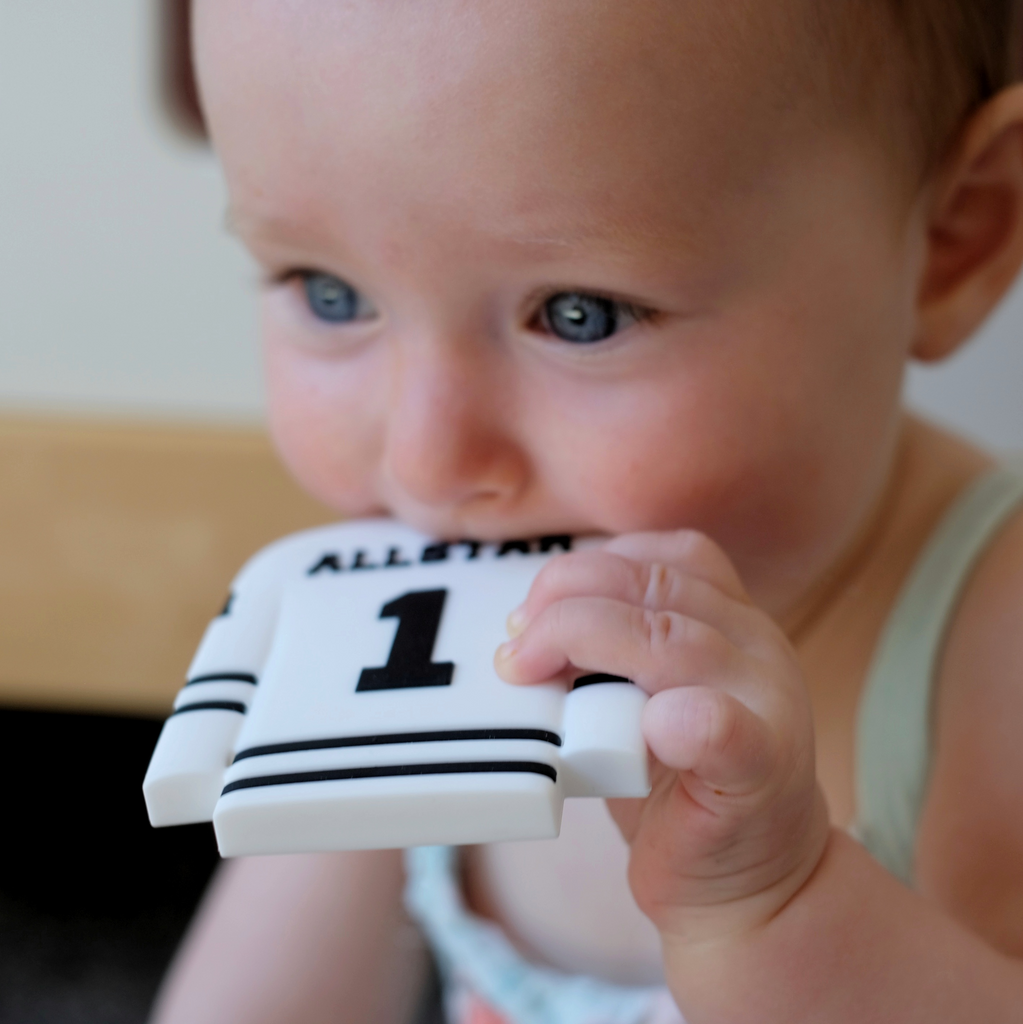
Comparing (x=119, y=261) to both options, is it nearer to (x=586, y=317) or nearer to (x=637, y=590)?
(x=586, y=317)

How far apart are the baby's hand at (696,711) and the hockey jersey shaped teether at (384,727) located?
0.02m

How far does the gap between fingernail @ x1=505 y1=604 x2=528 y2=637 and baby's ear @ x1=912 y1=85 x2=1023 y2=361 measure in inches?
12.6

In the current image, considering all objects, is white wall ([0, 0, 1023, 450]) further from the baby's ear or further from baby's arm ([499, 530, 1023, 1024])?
baby's arm ([499, 530, 1023, 1024])

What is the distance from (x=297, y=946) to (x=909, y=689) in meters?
0.46

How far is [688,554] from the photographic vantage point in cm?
51

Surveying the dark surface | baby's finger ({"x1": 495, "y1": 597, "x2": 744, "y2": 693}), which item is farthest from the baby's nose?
the dark surface

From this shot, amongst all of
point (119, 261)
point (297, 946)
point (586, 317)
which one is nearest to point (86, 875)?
point (297, 946)

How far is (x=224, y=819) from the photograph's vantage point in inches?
16.1

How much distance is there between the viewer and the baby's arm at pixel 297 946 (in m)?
0.82

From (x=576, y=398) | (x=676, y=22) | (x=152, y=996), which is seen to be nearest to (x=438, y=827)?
(x=576, y=398)

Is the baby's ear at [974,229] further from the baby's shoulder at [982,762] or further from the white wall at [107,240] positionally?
the white wall at [107,240]

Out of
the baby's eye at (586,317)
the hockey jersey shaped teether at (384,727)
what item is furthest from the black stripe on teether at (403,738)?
the baby's eye at (586,317)

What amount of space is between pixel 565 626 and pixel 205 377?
80cm

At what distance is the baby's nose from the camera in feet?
1.78
